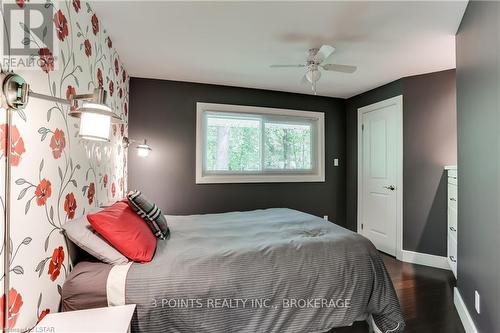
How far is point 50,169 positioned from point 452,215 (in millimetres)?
3438

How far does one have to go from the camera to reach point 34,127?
1.12m

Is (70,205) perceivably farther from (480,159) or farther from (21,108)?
(480,159)

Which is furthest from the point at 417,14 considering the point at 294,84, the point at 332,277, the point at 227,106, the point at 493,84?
the point at 227,106

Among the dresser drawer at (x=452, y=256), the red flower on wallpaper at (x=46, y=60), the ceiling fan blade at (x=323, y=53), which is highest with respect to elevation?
the ceiling fan blade at (x=323, y=53)

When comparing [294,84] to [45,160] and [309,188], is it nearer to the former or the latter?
[309,188]

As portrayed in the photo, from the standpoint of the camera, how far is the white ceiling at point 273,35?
1.79 meters

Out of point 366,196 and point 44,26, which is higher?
point 44,26

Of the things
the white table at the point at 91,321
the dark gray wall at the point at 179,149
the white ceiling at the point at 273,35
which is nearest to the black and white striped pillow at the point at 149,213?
the white table at the point at 91,321

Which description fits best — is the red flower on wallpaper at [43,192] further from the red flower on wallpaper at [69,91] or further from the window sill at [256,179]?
the window sill at [256,179]

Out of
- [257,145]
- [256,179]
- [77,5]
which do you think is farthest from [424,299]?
[77,5]

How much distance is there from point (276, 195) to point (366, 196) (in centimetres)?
133

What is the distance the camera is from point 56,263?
130 cm

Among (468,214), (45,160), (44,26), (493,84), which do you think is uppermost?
(44,26)

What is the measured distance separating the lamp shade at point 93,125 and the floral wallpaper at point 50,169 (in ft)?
0.81
